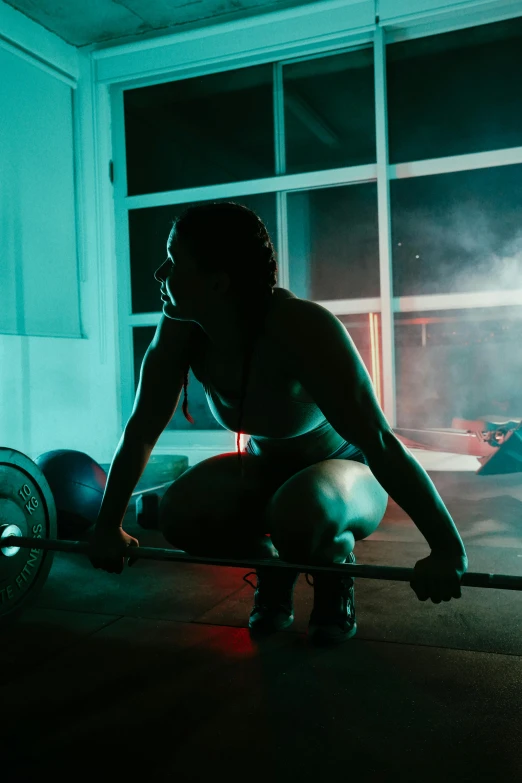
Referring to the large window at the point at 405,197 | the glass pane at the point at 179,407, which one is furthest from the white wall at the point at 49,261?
the large window at the point at 405,197

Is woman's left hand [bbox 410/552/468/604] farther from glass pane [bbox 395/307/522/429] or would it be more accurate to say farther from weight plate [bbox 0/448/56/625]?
glass pane [bbox 395/307/522/429]

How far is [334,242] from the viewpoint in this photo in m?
4.32

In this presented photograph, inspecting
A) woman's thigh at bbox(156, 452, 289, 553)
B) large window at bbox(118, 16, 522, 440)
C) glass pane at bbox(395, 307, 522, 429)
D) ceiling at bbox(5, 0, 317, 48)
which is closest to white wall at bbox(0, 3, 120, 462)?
ceiling at bbox(5, 0, 317, 48)

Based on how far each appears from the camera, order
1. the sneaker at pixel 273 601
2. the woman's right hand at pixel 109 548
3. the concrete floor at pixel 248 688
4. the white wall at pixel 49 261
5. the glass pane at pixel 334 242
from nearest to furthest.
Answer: the concrete floor at pixel 248 688 → the woman's right hand at pixel 109 548 → the sneaker at pixel 273 601 → the white wall at pixel 49 261 → the glass pane at pixel 334 242

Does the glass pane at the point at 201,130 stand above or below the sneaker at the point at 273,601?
above

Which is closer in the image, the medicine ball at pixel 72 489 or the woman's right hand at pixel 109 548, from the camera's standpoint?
the woman's right hand at pixel 109 548

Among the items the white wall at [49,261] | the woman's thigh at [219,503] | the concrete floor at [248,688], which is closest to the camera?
the concrete floor at [248,688]

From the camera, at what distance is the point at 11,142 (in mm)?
3643

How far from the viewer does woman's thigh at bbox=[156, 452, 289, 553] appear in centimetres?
152

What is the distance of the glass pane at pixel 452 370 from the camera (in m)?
4.02

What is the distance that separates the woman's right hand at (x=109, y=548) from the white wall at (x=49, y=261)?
90.4 inches

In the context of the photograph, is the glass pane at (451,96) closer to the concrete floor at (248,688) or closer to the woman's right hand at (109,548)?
the concrete floor at (248,688)

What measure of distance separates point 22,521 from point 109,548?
428mm

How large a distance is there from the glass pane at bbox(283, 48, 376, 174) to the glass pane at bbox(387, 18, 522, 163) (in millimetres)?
155
